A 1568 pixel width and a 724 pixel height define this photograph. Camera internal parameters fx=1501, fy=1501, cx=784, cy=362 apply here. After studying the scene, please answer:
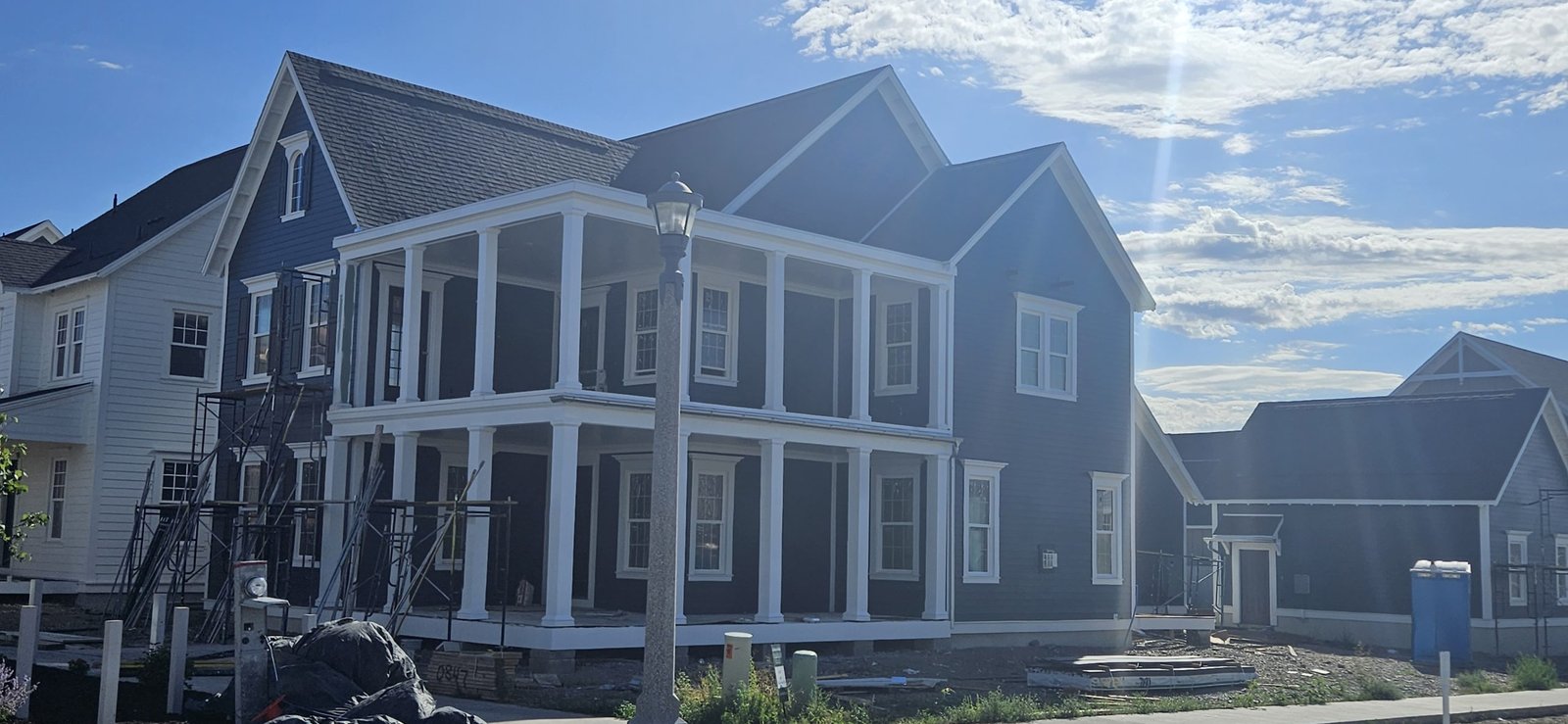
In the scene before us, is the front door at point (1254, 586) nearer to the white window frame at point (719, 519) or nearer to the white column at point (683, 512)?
the white window frame at point (719, 519)

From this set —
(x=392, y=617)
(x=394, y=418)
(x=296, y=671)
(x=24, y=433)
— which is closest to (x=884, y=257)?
(x=394, y=418)

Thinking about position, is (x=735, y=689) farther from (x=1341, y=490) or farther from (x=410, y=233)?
(x=1341, y=490)

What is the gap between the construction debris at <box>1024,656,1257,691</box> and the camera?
66.4ft

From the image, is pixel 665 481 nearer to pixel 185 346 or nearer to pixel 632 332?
pixel 632 332

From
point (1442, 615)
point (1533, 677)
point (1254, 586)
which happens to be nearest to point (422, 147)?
point (1533, 677)

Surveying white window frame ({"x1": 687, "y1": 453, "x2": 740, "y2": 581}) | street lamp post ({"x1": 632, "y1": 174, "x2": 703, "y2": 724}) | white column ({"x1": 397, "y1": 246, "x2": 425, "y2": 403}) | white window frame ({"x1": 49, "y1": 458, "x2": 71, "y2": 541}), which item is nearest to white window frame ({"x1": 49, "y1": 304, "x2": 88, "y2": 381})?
white window frame ({"x1": 49, "y1": 458, "x2": 71, "y2": 541})

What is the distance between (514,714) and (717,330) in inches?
406

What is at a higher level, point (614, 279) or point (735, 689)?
point (614, 279)

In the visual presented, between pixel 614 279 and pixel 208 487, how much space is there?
369 inches

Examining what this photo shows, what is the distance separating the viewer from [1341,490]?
3803 cm

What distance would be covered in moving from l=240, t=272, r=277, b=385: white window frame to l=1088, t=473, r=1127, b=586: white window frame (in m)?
15.4

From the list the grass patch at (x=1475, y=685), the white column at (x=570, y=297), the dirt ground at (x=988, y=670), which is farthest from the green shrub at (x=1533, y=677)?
the white column at (x=570, y=297)

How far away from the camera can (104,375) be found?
102 ft

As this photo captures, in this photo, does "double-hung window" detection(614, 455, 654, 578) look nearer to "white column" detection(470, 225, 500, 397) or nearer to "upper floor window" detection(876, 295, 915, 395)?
"upper floor window" detection(876, 295, 915, 395)
